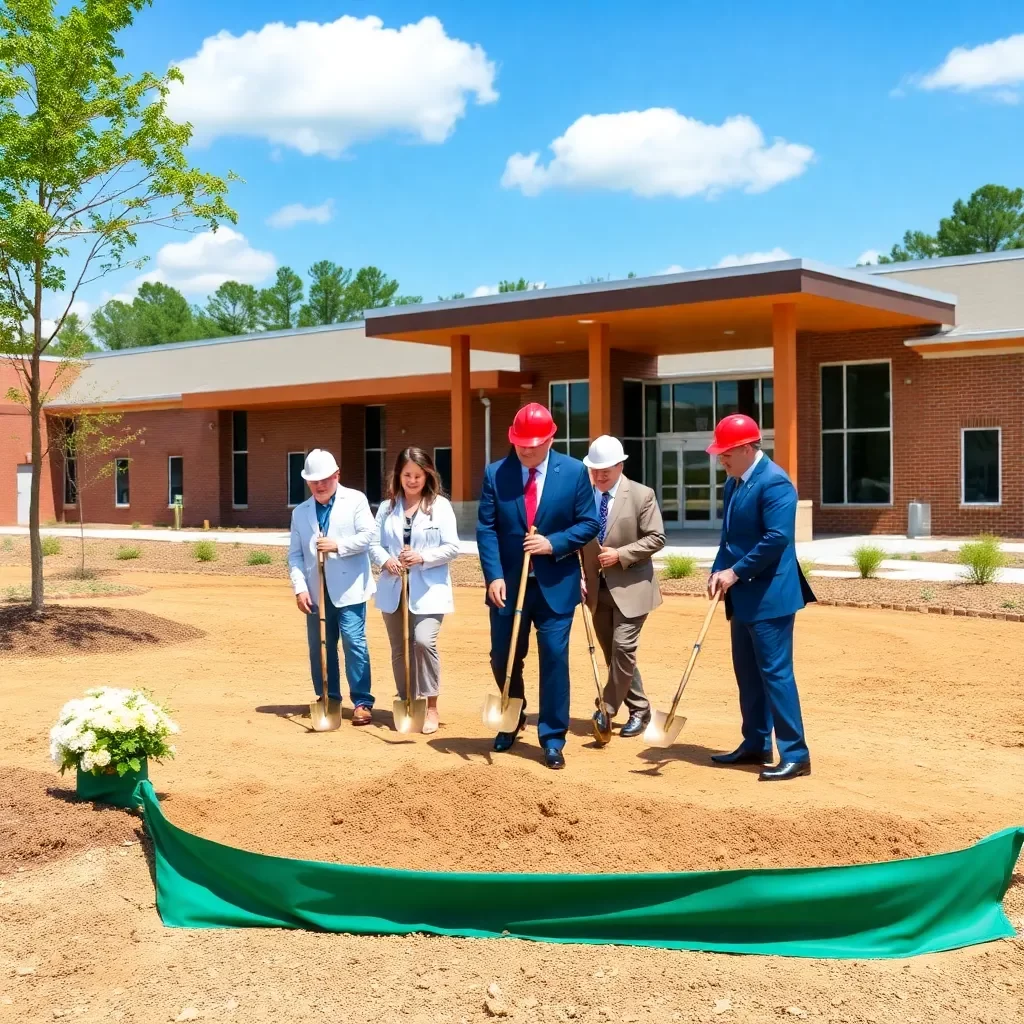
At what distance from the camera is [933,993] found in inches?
166

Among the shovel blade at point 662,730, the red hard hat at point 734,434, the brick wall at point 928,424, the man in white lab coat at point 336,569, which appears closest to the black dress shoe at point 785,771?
the shovel blade at point 662,730

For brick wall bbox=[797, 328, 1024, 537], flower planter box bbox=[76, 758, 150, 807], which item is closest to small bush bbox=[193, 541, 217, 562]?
brick wall bbox=[797, 328, 1024, 537]

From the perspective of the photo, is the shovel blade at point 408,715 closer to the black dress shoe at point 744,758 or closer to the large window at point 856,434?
the black dress shoe at point 744,758

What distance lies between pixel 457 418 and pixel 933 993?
25.1 meters

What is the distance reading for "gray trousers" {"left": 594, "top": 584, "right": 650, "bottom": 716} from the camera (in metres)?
7.65

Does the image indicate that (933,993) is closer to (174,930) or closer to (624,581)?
(174,930)

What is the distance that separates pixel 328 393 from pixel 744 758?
27.5m

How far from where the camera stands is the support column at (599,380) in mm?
26297

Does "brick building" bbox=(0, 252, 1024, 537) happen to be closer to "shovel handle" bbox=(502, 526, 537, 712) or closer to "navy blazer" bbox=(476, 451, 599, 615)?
"navy blazer" bbox=(476, 451, 599, 615)

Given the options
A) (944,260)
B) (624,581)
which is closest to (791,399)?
(944,260)

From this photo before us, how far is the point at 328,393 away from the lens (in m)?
33.4

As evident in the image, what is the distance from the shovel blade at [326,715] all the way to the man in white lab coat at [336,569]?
74 mm

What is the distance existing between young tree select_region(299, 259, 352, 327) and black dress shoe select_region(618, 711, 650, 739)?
74.7 m

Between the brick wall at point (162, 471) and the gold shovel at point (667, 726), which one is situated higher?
the brick wall at point (162, 471)
